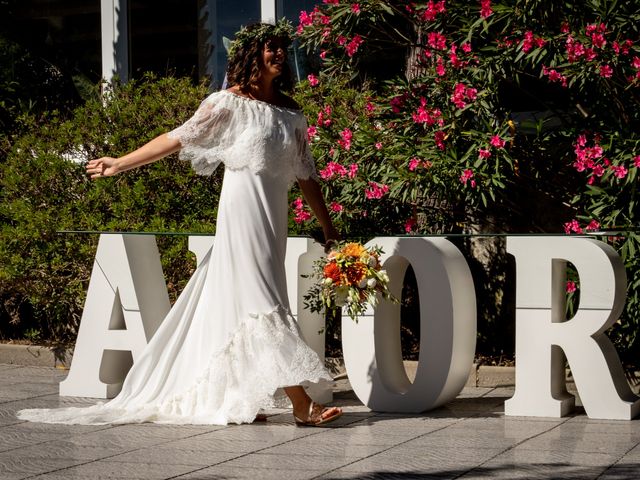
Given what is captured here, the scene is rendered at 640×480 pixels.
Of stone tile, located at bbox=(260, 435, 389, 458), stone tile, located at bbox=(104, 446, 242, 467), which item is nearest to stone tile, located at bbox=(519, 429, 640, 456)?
stone tile, located at bbox=(260, 435, 389, 458)

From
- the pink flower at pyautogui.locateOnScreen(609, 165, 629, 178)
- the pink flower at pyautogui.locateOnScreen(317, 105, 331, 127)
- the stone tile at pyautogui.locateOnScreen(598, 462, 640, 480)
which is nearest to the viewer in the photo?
the stone tile at pyautogui.locateOnScreen(598, 462, 640, 480)

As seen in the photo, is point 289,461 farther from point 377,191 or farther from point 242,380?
point 377,191

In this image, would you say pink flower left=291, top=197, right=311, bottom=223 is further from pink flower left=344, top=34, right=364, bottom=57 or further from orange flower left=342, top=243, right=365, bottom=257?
orange flower left=342, top=243, right=365, bottom=257

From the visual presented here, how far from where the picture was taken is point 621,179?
7.43 metres

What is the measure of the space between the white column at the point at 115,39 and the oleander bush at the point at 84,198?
263cm

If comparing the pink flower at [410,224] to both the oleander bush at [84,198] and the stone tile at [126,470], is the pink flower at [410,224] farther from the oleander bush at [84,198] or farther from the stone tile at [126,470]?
the stone tile at [126,470]

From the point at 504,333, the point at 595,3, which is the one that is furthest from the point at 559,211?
the point at 595,3

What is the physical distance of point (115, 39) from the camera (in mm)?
12562

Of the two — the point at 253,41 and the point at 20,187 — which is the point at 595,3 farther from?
the point at 20,187

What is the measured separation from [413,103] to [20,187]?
360 cm

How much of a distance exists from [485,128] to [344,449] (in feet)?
9.80

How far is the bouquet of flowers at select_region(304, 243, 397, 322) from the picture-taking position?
20.6 feet

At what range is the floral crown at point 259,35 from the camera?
21.1 feet

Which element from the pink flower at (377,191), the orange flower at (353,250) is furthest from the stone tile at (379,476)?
the pink flower at (377,191)
